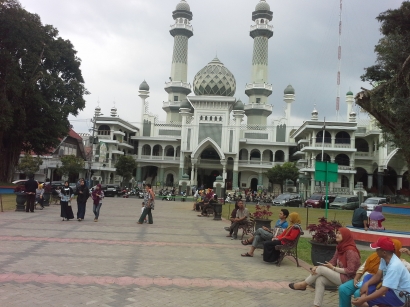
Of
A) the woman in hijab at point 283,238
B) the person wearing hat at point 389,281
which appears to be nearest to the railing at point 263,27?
the woman in hijab at point 283,238

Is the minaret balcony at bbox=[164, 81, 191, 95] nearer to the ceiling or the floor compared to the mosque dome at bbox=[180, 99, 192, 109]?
nearer to the ceiling

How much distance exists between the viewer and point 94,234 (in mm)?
11750

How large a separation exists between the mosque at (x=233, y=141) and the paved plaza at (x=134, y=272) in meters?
37.2

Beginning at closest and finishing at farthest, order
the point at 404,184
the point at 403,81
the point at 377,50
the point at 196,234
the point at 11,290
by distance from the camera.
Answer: the point at 11,290, the point at 196,234, the point at 403,81, the point at 377,50, the point at 404,184

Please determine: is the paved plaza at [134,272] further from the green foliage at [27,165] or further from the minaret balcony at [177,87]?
A: the minaret balcony at [177,87]

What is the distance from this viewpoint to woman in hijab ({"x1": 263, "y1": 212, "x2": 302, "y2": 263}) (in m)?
8.23

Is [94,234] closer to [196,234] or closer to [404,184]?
[196,234]

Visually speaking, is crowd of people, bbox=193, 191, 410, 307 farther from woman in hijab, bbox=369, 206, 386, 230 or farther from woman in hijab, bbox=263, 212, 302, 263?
woman in hijab, bbox=369, 206, 386, 230

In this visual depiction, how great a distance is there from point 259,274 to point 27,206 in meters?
12.9

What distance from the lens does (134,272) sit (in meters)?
7.28

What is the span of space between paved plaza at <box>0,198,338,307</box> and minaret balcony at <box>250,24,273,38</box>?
57624mm

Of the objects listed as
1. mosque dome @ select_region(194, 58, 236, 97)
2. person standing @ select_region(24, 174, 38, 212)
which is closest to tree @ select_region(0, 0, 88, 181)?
person standing @ select_region(24, 174, 38, 212)

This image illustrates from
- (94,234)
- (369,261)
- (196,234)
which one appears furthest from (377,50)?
(369,261)

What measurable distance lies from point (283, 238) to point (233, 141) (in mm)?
46380
